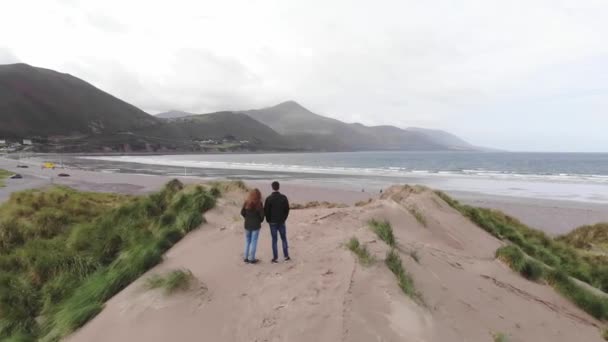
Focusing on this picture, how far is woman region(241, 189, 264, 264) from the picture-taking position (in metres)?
7.26

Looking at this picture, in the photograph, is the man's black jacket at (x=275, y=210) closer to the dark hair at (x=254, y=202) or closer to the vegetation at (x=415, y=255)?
the dark hair at (x=254, y=202)

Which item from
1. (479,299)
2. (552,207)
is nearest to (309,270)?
(479,299)

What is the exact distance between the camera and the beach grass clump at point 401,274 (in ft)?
19.0

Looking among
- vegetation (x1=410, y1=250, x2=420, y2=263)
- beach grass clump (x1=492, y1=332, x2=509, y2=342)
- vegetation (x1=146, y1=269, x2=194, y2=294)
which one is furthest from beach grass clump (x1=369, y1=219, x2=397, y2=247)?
vegetation (x1=146, y1=269, x2=194, y2=294)

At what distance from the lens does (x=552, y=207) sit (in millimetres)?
29141

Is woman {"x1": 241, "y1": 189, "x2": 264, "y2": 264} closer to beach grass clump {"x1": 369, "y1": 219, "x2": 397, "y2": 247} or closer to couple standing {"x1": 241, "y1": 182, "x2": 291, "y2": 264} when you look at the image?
couple standing {"x1": 241, "y1": 182, "x2": 291, "y2": 264}

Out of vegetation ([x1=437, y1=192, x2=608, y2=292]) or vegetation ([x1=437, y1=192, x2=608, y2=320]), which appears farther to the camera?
vegetation ([x1=437, y1=192, x2=608, y2=292])

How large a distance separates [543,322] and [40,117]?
225145 mm

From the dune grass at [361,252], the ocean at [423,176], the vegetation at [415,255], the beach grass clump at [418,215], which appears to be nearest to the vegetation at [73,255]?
the dune grass at [361,252]

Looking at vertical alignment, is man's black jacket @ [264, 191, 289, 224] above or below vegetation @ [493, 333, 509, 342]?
above

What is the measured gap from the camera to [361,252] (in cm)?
662

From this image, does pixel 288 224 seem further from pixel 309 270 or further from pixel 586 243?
pixel 586 243

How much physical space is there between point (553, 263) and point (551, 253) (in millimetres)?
1253

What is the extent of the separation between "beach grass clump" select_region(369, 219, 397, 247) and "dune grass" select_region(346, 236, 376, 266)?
2.88ft
